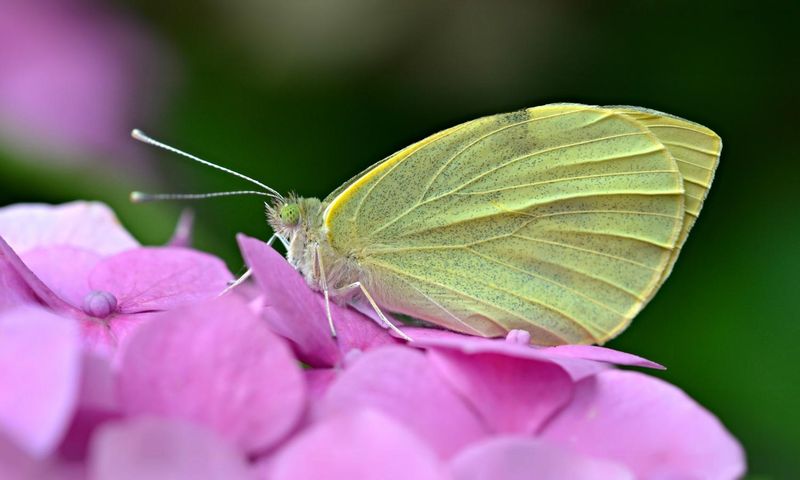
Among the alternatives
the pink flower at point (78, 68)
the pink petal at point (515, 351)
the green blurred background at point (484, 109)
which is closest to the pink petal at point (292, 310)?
the pink petal at point (515, 351)

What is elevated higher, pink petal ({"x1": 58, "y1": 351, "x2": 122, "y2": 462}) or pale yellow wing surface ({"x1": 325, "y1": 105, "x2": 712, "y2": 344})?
pink petal ({"x1": 58, "y1": 351, "x2": 122, "y2": 462})

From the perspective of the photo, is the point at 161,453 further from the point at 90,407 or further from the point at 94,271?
the point at 94,271

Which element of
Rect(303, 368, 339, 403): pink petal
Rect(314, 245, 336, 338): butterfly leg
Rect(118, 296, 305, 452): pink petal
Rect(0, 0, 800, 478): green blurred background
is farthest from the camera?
Rect(0, 0, 800, 478): green blurred background

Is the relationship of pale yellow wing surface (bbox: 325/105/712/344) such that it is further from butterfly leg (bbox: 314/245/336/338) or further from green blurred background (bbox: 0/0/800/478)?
green blurred background (bbox: 0/0/800/478)

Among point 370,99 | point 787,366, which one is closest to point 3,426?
point 787,366

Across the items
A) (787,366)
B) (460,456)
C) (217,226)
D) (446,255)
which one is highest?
(460,456)

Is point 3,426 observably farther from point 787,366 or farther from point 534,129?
point 787,366

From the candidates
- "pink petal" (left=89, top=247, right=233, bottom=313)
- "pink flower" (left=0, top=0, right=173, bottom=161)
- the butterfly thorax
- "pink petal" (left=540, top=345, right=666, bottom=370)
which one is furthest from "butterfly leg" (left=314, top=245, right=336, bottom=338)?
"pink flower" (left=0, top=0, right=173, bottom=161)
